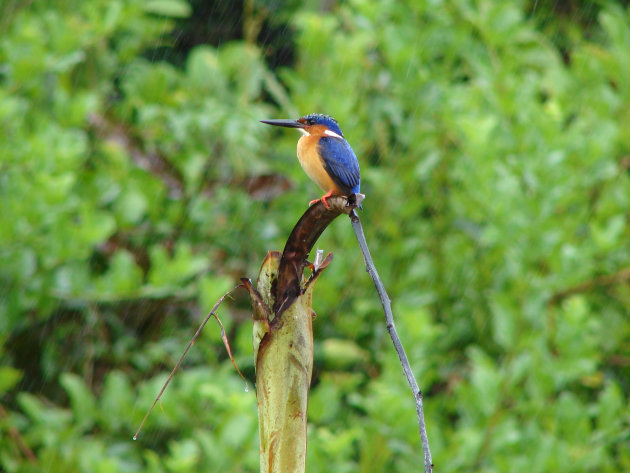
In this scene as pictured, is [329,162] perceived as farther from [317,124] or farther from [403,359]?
[403,359]

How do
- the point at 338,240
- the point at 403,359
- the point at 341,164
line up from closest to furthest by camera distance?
the point at 403,359
the point at 341,164
the point at 338,240

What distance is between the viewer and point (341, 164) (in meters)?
1.27

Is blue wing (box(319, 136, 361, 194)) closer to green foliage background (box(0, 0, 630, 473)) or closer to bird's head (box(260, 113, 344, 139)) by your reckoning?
bird's head (box(260, 113, 344, 139))

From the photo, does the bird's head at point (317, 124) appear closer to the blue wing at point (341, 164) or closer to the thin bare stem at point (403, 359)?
the blue wing at point (341, 164)

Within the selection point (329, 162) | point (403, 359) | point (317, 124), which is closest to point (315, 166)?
point (329, 162)

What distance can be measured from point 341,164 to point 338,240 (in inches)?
55.6

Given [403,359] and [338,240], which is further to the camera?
[338,240]

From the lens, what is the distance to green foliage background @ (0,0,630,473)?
7.06 feet

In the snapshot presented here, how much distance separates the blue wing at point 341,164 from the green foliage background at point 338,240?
85 centimetres

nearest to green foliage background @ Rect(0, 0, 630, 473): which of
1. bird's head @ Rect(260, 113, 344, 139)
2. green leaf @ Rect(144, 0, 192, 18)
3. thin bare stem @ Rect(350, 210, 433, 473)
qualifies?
green leaf @ Rect(144, 0, 192, 18)

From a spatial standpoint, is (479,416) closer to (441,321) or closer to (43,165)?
(441,321)

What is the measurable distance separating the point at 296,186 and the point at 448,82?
72 cm

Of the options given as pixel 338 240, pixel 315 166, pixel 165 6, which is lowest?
pixel 338 240

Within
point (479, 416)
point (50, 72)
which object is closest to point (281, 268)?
point (479, 416)
